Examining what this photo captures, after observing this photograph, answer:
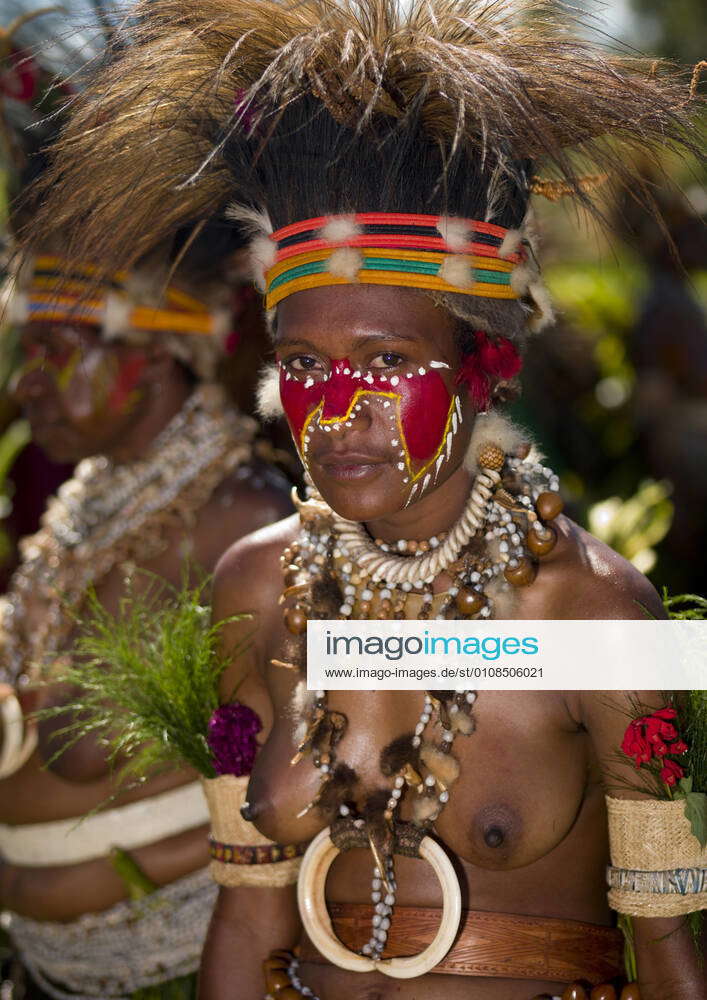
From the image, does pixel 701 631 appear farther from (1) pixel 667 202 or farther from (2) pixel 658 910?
(1) pixel 667 202

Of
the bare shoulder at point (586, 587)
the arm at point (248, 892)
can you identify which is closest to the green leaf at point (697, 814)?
the bare shoulder at point (586, 587)

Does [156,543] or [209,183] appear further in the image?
[156,543]

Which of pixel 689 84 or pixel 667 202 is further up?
pixel 689 84

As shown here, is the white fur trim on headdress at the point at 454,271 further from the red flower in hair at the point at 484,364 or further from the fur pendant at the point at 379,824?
the fur pendant at the point at 379,824

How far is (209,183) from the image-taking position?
2529 millimetres

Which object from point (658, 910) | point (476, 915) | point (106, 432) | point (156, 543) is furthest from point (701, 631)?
point (106, 432)

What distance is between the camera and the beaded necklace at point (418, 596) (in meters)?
2.29

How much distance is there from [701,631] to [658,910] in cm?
53

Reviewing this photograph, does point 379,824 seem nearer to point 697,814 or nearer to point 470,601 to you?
point 470,601

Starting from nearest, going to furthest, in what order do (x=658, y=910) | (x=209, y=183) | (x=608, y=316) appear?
(x=658, y=910) < (x=209, y=183) < (x=608, y=316)

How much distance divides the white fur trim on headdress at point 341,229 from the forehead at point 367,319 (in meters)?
0.09

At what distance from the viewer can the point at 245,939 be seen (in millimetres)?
2582

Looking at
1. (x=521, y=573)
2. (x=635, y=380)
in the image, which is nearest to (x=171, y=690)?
(x=521, y=573)

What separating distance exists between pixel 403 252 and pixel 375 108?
0.26 m
